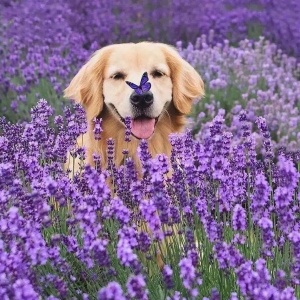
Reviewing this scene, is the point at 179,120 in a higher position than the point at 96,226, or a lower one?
lower

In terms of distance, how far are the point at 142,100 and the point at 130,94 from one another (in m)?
0.08

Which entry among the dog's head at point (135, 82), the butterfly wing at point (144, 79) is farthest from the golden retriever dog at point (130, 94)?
the butterfly wing at point (144, 79)

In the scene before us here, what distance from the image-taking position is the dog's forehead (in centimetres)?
368

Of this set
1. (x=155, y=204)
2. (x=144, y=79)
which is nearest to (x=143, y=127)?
(x=144, y=79)

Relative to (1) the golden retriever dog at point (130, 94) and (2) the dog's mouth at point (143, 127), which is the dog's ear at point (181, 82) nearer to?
(1) the golden retriever dog at point (130, 94)

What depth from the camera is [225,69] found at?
706 centimetres

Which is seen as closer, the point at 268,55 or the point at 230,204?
the point at 230,204

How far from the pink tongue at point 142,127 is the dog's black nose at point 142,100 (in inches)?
4.6

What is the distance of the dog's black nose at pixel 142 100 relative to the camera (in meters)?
3.43

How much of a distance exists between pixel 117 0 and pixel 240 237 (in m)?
7.65

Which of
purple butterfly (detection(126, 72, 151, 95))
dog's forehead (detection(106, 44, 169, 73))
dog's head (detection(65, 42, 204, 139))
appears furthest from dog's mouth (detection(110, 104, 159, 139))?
dog's forehead (detection(106, 44, 169, 73))

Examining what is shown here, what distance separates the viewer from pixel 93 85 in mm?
3795

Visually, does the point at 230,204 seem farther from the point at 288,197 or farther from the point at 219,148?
the point at 288,197

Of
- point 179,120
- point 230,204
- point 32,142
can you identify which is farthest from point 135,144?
point 230,204
